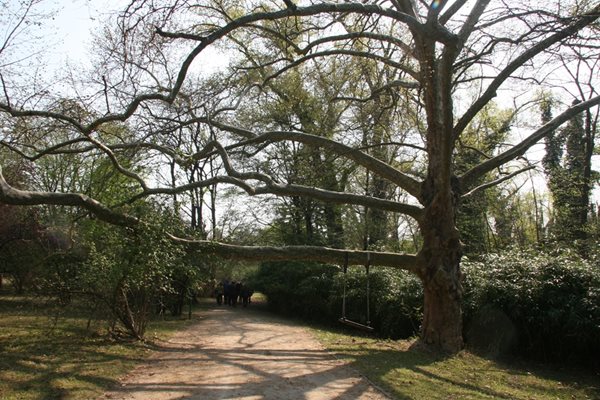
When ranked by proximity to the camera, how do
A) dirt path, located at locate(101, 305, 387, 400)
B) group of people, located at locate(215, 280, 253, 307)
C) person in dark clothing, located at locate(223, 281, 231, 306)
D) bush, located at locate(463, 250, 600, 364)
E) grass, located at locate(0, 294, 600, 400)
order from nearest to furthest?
dirt path, located at locate(101, 305, 387, 400)
grass, located at locate(0, 294, 600, 400)
bush, located at locate(463, 250, 600, 364)
group of people, located at locate(215, 280, 253, 307)
person in dark clothing, located at locate(223, 281, 231, 306)

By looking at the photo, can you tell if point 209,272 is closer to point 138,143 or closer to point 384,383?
point 138,143

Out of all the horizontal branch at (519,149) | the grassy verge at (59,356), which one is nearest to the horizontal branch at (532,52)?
the horizontal branch at (519,149)

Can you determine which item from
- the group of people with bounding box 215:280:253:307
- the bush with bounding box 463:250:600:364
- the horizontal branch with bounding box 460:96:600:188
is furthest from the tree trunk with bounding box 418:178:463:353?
the group of people with bounding box 215:280:253:307

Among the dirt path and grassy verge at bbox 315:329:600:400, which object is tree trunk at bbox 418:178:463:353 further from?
the dirt path

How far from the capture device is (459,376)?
9.97 meters

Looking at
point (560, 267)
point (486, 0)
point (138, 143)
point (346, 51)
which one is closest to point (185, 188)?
point (138, 143)

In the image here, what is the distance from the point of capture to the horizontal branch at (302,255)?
13133 mm

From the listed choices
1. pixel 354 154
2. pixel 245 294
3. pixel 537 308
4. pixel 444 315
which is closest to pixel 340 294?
pixel 444 315

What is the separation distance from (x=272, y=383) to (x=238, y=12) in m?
14.5

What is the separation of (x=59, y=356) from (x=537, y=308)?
11249 mm

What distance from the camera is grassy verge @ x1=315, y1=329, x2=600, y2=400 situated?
8570 millimetres

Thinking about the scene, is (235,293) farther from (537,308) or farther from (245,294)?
(537,308)

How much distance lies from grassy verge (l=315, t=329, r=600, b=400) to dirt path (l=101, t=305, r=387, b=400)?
0.56m

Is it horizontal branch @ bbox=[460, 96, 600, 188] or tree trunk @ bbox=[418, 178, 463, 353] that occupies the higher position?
horizontal branch @ bbox=[460, 96, 600, 188]
